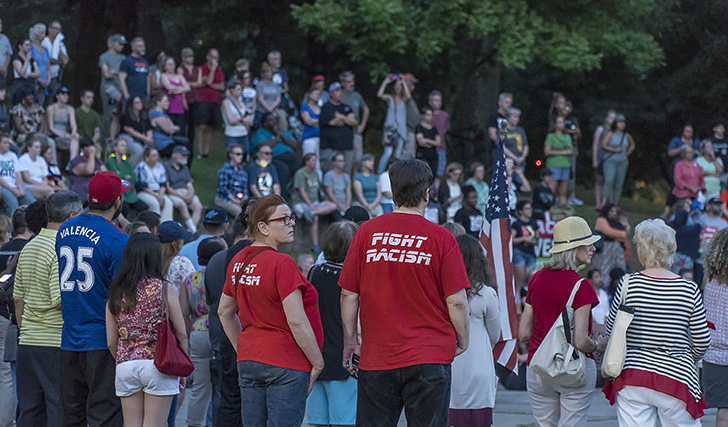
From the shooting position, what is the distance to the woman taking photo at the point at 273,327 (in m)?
4.36

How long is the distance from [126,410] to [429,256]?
79.5 inches

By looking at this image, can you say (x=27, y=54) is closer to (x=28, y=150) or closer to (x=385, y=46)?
(x=28, y=150)

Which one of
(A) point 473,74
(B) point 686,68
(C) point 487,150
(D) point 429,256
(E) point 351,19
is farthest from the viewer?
(B) point 686,68

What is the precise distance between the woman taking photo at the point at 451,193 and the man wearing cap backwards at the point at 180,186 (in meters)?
3.67

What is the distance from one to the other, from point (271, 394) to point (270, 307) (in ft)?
Answer: 1.49

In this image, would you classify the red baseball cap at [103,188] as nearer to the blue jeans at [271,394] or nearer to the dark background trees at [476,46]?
the blue jeans at [271,394]

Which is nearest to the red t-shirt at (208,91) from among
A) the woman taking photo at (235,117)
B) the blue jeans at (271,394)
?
the woman taking photo at (235,117)

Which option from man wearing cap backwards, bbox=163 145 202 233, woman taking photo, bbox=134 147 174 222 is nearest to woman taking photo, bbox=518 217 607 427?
woman taking photo, bbox=134 147 174 222

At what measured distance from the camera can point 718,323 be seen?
5.42 m

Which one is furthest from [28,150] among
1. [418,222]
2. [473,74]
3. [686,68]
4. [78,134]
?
[686,68]

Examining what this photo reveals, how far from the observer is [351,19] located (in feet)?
54.2

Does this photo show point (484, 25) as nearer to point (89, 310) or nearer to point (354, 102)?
point (354, 102)

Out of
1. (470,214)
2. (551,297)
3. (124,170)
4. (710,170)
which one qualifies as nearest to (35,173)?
(124,170)

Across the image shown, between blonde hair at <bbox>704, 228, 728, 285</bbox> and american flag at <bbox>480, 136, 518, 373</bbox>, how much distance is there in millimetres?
1448
